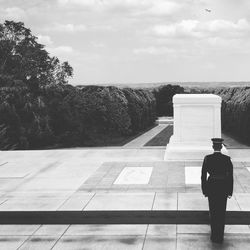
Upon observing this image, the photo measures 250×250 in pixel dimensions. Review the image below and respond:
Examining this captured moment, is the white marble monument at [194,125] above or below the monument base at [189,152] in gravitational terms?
above

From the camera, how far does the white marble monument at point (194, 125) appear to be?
11633 mm

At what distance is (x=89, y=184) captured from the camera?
359 inches

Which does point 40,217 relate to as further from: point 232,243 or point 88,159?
point 88,159

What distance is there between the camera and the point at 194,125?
38.5 feet

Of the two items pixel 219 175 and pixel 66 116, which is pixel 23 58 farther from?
pixel 219 175

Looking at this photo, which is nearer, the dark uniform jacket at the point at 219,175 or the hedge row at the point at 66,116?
the dark uniform jacket at the point at 219,175

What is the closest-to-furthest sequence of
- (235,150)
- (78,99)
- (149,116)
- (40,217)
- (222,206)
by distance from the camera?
1. (222,206)
2. (40,217)
3. (235,150)
4. (78,99)
5. (149,116)

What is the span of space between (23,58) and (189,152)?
Result: 14.7 metres

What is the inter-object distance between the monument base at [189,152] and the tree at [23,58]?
557 inches

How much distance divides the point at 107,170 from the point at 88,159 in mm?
1875

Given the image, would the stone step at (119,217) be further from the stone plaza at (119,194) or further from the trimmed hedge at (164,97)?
the trimmed hedge at (164,97)

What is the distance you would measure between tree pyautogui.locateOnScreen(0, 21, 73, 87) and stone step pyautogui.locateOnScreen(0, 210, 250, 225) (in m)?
17.7

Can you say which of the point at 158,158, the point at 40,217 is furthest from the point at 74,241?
the point at 158,158

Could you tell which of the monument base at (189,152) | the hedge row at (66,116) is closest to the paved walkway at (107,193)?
the monument base at (189,152)
